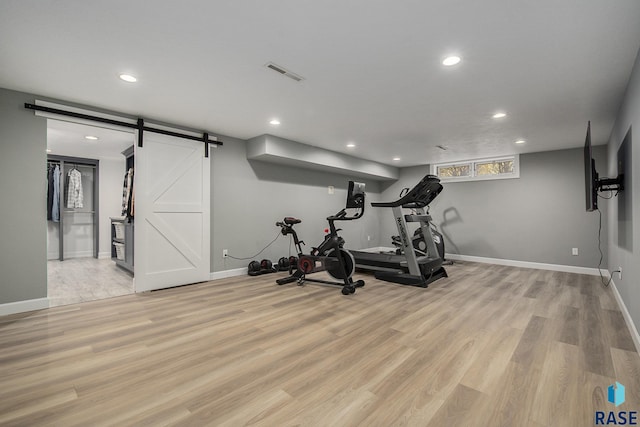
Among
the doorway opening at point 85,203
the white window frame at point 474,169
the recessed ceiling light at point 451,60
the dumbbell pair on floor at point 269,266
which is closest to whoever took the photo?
the recessed ceiling light at point 451,60

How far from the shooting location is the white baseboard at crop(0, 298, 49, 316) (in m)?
2.99

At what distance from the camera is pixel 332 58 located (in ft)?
7.95

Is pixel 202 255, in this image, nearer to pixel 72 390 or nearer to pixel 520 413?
pixel 72 390

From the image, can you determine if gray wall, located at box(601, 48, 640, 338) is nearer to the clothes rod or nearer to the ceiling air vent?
the ceiling air vent

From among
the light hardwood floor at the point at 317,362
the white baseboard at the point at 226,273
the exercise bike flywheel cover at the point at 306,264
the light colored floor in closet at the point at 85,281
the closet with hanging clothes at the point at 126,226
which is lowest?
the light colored floor in closet at the point at 85,281

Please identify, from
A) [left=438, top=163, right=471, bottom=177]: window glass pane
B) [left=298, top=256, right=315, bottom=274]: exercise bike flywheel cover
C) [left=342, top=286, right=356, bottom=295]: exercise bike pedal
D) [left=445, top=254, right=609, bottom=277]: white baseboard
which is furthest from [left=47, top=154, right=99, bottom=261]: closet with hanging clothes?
[left=445, top=254, right=609, bottom=277]: white baseboard

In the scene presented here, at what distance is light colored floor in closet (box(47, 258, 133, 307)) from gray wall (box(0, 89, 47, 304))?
1.33ft

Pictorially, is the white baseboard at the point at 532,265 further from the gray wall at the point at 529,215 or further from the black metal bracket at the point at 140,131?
the black metal bracket at the point at 140,131

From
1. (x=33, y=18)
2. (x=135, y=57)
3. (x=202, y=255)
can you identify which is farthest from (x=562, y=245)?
(x=33, y=18)

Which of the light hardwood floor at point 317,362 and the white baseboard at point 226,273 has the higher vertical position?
the white baseboard at point 226,273

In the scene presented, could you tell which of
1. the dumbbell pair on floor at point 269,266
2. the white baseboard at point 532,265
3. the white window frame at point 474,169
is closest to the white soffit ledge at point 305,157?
the white window frame at point 474,169

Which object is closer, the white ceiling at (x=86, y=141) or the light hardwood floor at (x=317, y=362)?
the light hardwood floor at (x=317, y=362)

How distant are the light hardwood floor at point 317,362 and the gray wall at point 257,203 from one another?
1.53m

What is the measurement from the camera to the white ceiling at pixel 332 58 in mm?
1851
